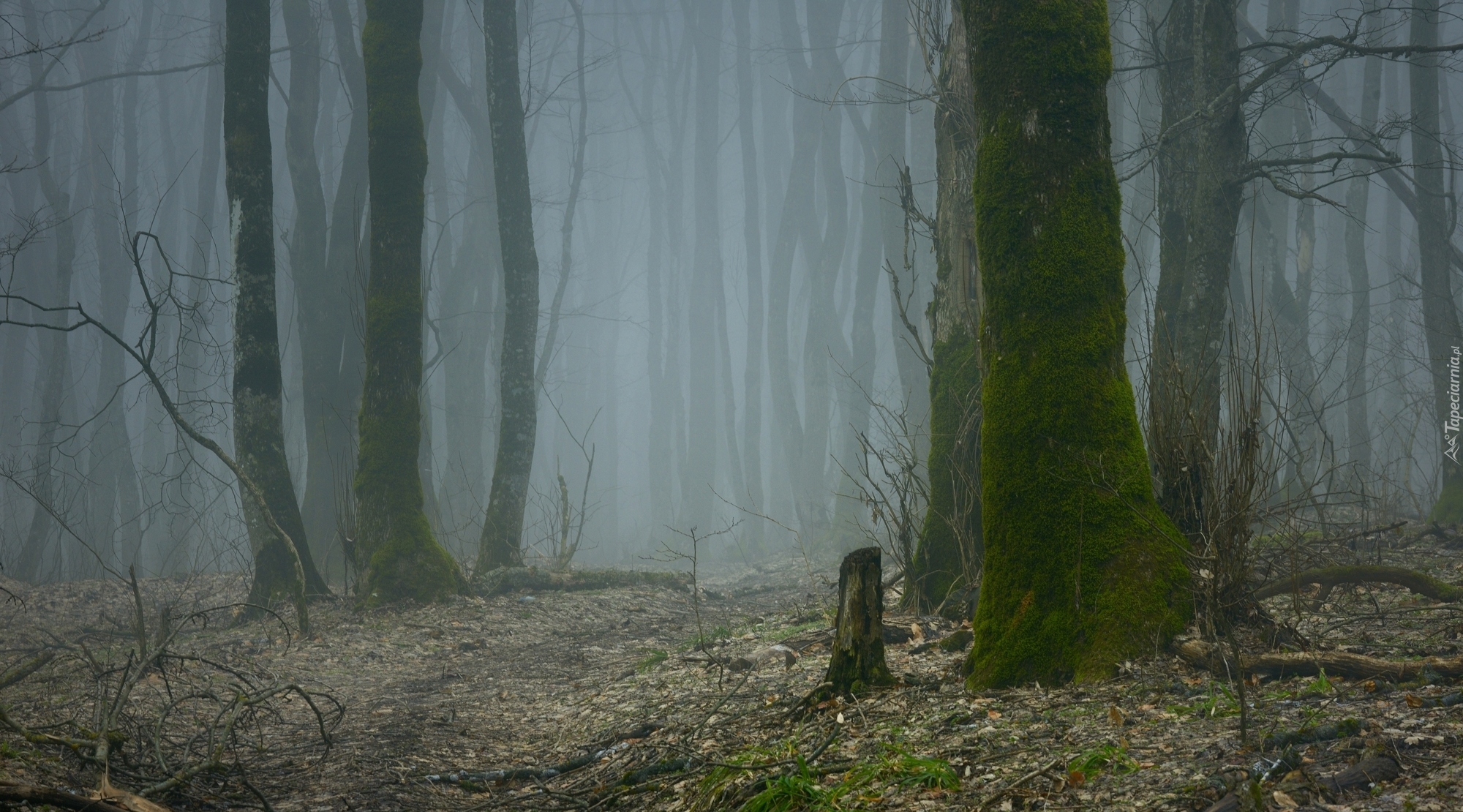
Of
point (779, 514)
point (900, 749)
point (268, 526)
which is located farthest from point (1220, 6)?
point (779, 514)

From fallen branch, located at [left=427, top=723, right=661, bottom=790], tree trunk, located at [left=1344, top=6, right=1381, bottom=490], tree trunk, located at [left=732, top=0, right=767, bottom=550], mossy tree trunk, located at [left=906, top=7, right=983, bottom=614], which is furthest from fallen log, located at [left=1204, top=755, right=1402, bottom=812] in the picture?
tree trunk, located at [left=732, top=0, right=767, bottom=550]

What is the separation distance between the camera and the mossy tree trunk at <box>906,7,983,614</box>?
6.11 metres

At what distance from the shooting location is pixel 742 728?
154 inches

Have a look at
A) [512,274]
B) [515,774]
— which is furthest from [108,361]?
[515,774]

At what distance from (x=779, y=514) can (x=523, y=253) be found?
2008cm

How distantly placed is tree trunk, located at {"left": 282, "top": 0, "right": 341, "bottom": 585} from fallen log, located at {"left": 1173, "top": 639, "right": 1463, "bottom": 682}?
439 inches

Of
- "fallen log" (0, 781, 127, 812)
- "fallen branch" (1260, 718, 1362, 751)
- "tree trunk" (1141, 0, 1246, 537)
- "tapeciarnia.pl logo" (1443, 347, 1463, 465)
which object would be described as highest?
"tree trunk" (1141, 0, 1246, 537)

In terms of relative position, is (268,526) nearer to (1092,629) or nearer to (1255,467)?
(1092,629)

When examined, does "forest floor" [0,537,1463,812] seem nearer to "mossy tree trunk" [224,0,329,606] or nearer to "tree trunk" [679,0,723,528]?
"mossy tree trunk" [224,0,329,606]

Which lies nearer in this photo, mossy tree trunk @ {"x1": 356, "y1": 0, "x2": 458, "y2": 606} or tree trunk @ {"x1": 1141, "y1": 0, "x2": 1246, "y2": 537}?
tree trunk @ {"x1": 1141, "y1": 0, "x2": 1246, "y2": 537}

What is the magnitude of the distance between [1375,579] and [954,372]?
307 centimetres

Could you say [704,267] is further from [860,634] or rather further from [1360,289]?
[860,634]

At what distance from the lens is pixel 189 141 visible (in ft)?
99.8

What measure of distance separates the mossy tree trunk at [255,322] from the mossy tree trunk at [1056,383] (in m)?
8.01
